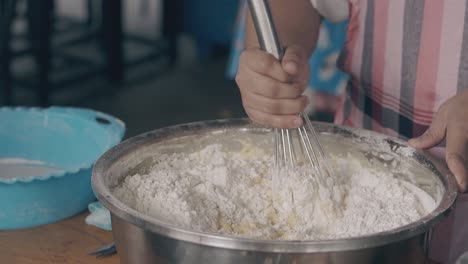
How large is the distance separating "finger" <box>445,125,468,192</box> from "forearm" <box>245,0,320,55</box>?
409mm

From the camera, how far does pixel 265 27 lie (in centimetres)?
94

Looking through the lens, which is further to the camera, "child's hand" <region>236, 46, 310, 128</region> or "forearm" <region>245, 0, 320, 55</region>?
"forearm" <region>245, 0, 320, 55</region>

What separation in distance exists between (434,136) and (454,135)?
0.05 meters

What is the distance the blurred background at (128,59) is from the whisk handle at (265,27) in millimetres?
2276

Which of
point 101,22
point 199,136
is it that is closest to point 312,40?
point 199,136

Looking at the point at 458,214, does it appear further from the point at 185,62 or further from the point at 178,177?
the point at 185,62

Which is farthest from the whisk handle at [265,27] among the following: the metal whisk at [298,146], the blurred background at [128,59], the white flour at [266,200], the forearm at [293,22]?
the blurred background at [128,59]

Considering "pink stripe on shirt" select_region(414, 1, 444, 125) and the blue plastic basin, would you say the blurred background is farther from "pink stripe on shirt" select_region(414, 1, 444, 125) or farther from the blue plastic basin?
"pink stripe on shirt" select_region(414, 1, 444, 125)

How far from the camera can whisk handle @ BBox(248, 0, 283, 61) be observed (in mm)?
920

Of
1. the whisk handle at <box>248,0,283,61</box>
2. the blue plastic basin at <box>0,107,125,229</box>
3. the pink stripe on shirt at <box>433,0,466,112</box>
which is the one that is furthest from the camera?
the blue plastic basin at <box>0,107,125,229</box>

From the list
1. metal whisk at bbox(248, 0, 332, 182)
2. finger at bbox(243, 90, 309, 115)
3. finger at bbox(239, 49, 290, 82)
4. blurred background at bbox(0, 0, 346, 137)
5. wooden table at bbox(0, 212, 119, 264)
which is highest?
finger at bbox(239, 49, 290, 82)

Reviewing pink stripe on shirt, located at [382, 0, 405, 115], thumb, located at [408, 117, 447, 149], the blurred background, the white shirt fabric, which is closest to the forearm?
the white shirt fabric

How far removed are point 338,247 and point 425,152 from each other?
348 mm

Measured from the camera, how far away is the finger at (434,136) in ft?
3.38
